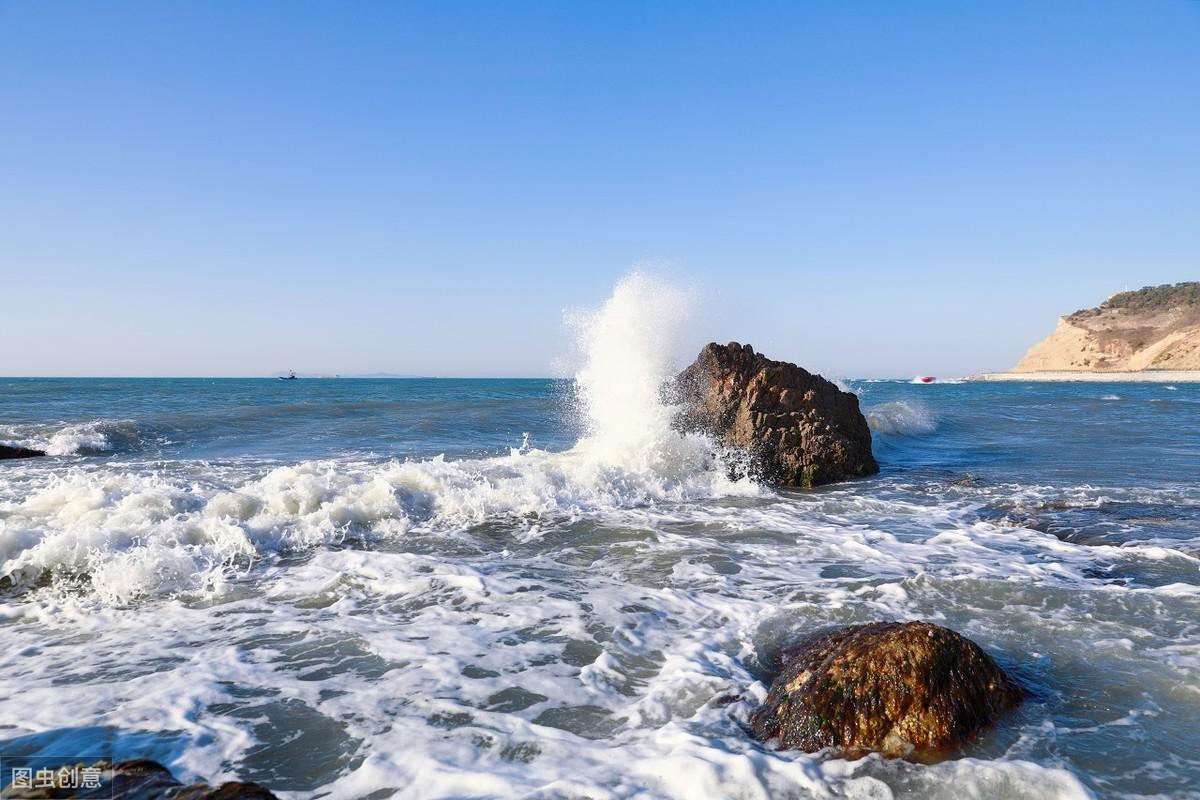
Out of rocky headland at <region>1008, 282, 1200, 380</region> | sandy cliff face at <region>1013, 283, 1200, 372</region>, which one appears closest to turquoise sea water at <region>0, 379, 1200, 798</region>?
rocky headland at <region>1008, 282, 1200, 380</region>

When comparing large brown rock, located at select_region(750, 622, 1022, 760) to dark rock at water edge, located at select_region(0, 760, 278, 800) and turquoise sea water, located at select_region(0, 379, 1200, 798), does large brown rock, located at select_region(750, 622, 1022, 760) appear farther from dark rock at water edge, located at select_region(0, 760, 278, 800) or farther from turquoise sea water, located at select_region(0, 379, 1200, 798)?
dark rock at water edge, located at select_region(0, 760, 278, 800)

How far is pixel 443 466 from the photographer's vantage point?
943cm

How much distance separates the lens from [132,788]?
2.13 metres

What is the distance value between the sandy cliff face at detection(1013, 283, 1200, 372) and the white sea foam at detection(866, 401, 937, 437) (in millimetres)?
67579

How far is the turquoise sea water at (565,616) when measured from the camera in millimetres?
2879

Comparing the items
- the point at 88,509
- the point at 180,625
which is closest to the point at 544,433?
the point at 88,509

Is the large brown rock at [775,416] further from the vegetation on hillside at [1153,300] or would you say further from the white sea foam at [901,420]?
the vegetation on hillside at [1153,300]

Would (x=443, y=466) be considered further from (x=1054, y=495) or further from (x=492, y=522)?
(x=1054, y=495)

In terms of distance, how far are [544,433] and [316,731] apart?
14.8 meters

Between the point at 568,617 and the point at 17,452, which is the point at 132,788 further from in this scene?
the point at 17,452

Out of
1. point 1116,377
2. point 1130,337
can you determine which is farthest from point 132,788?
point 1130,337

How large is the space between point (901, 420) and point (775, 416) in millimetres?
9101

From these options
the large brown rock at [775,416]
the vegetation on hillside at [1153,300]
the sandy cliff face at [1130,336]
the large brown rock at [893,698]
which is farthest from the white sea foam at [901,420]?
the vegetation on hillside at [1153,300]

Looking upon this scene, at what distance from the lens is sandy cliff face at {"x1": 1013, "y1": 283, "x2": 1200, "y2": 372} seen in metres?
70.9
